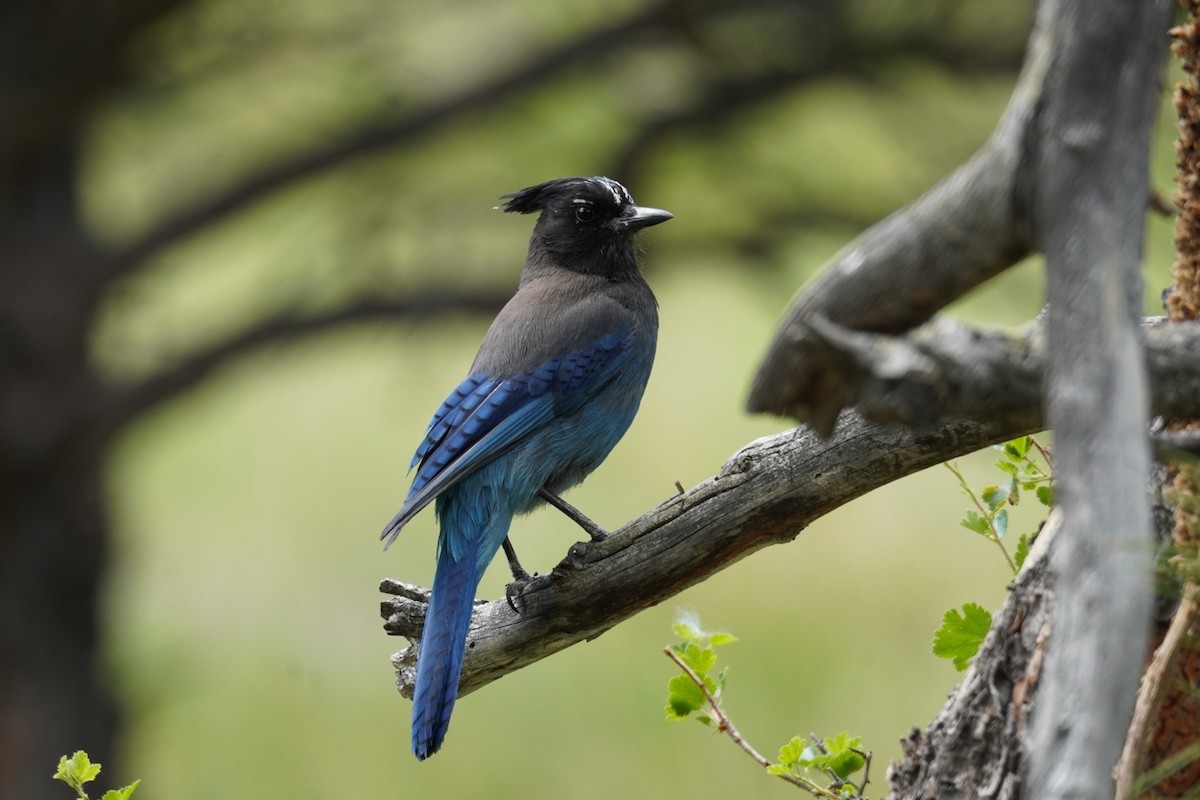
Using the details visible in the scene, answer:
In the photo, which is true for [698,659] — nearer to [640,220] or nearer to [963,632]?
[963,632]

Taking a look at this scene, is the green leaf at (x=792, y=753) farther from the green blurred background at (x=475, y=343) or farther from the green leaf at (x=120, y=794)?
the green blurred background at (x=475, y=343)

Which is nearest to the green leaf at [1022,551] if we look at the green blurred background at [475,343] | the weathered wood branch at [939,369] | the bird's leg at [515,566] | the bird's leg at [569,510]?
the weathered wood branch at [939,369]

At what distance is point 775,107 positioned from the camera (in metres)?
5.18

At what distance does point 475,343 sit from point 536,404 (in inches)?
140

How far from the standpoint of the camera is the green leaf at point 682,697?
1.99m

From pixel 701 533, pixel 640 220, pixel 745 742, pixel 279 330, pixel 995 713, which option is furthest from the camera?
pixel 279 330

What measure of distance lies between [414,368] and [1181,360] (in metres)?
4.20

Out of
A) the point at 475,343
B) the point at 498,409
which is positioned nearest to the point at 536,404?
the point at 498,409

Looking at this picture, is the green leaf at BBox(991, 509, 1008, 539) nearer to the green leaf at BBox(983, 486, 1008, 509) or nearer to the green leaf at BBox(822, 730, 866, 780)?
the green leaf at BBox(983, 486, 1008, 509)

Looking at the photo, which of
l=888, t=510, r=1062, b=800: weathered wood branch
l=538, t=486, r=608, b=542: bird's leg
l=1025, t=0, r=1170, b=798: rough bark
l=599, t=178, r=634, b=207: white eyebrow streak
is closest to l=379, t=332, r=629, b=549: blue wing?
l=538, t=486, r=608, b=542: bird's leg

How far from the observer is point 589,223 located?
382 centimetres

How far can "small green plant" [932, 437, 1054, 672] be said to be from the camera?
1.95 metres

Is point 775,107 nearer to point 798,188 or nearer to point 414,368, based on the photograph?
point 798,188

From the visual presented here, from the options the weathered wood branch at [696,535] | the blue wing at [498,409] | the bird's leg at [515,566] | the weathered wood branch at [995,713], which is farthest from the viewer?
the blue wing at [498,409]
